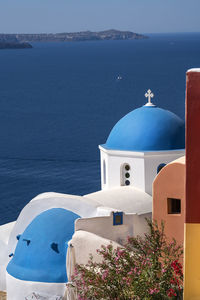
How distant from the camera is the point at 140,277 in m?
17.1

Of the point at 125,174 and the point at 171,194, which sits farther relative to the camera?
the point at 125,174

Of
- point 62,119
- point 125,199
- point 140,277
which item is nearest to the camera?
point 140,277

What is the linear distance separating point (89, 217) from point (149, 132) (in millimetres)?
4549

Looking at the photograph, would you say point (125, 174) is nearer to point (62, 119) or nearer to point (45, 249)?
point (45, 249)

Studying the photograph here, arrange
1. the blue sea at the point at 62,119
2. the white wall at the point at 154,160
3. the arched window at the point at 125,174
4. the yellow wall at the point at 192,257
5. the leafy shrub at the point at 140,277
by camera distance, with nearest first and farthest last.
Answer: the yellow wall at the point at 192,257 → the leafy shrub at the point at 140,277 → the white wall at the point at 154,160 → the arched window at the point at 125,174 → the blue sea at the point at 62,119

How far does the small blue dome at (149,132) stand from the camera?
84.9ft

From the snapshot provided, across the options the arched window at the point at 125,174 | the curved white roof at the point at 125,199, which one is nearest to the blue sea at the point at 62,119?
the arched window at the point at 125,174

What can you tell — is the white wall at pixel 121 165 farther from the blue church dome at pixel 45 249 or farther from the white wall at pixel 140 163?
the blue church dome at pixel 45 249

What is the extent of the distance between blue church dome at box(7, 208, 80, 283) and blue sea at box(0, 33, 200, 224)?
884 inches

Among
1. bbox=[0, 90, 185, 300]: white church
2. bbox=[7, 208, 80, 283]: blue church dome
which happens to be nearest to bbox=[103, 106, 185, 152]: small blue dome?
bbox=[0, 90, 185, 300]: white church

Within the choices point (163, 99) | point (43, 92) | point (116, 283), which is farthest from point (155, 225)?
point (43, 92)

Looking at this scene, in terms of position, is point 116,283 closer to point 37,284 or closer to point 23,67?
point 37,284

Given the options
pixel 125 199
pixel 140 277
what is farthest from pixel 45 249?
pixel 140 277

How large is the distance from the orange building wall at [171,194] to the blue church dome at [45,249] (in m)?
3.33
